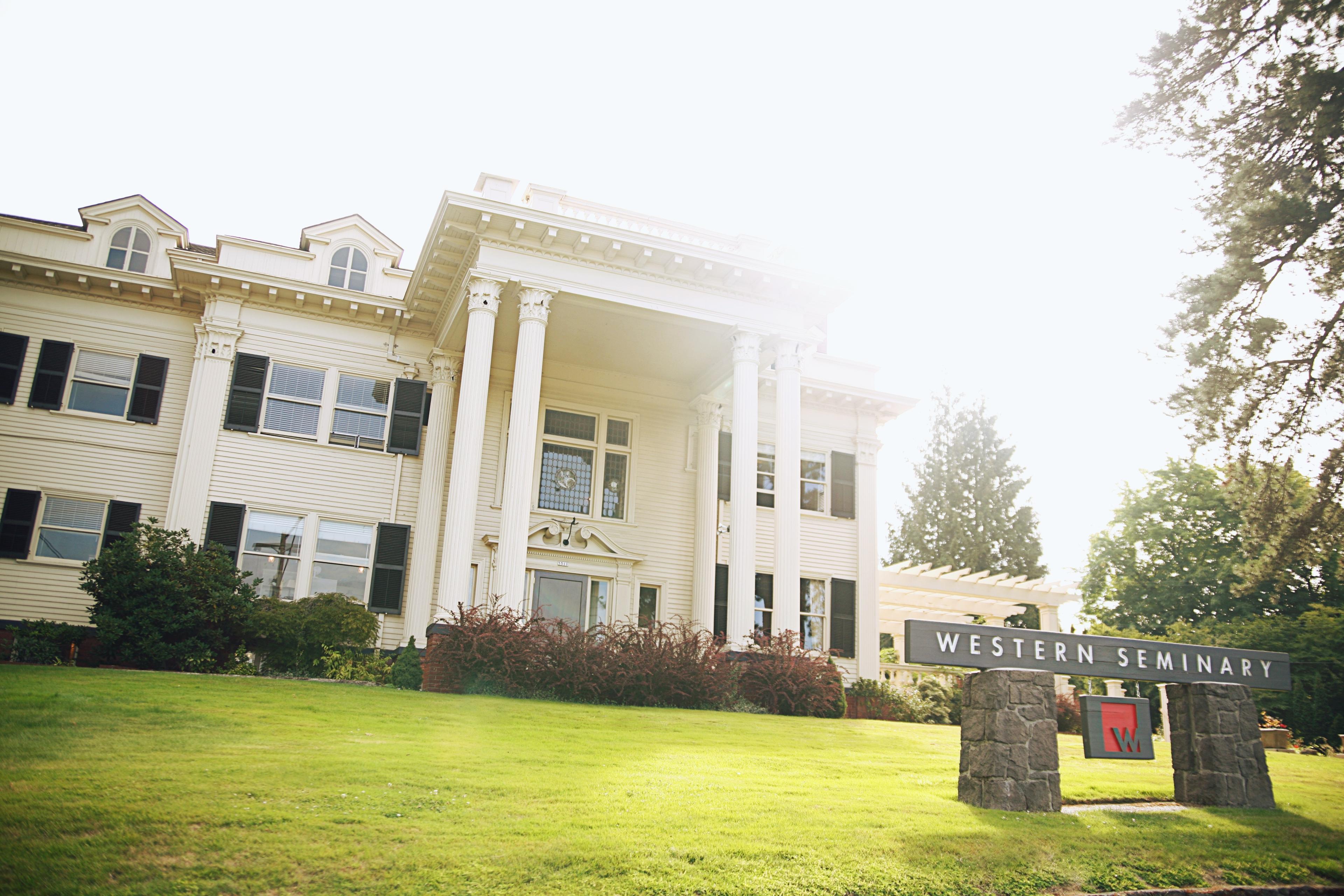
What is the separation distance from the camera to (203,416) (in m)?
17.3

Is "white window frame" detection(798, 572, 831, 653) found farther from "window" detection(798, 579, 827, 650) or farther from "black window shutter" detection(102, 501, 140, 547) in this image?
"black window shutter" detection(102, 501, 140, 547)

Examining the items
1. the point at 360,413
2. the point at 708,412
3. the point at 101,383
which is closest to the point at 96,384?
the point at 101,383

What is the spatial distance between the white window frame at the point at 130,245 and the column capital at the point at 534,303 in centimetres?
792

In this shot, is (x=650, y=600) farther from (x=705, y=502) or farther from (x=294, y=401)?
(x=294, y=401)

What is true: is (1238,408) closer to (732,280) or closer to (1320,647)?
(732,280)

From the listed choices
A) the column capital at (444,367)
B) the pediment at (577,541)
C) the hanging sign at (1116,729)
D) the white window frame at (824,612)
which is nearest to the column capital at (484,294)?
the column capital at (444,367)

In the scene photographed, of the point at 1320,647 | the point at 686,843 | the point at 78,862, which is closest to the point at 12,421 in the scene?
the point at 78,862

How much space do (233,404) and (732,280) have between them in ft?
33.0

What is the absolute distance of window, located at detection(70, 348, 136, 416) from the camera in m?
17.3

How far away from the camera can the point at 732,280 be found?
57.1 ft

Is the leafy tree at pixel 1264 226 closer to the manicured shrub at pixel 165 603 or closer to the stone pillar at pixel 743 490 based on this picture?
the stone pillar at pixel 743 490

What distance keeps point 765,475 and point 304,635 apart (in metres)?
10.4

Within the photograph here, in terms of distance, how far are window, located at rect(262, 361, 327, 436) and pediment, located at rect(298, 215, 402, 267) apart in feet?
8.98

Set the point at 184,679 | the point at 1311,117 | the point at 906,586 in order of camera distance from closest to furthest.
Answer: the point at 1311,117 → the point at 184,679 → the point at 906,586
